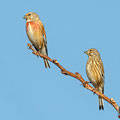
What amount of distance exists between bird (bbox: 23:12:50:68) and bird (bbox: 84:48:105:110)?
1.81 m

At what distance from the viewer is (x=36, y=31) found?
9727 mm

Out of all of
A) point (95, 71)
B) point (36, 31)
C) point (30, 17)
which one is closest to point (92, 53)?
point (95, 71)

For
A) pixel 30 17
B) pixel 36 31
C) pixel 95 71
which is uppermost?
pixel 30 17

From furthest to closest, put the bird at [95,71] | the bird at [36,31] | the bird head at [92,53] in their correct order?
1. the bird at [36,31]
2. the bird head at [92,53]
3. the bird at [95,71]

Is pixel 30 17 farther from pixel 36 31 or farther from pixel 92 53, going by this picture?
pixel 92 53

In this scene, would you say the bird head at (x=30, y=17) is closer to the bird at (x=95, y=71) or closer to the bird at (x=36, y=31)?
the bird at (x=36, y=31)

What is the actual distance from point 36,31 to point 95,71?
2.70m

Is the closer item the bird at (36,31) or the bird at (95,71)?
the bird at (95,71)

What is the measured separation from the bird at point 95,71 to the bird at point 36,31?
181cm

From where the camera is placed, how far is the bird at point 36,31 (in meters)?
9.67

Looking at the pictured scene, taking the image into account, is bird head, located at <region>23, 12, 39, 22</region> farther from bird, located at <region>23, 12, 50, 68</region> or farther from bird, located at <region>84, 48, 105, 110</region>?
bird, located at <region>84, 48, 105, 110</region>

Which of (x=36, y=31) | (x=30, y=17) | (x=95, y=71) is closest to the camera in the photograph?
(x=95, y=71)

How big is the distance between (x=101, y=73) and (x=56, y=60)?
4.38 metres

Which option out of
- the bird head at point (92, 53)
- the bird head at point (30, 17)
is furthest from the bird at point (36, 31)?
the bird head at point (92, 53)
